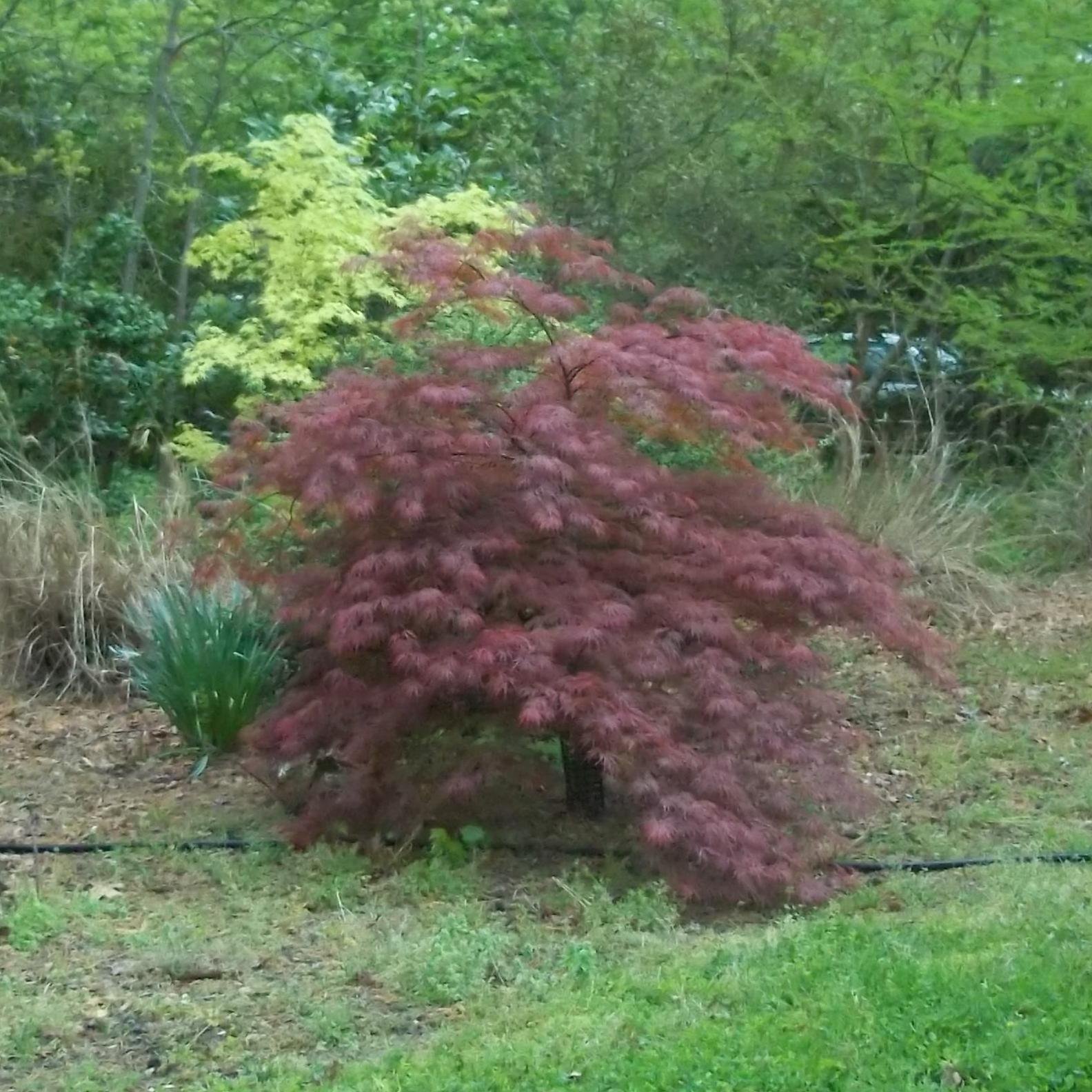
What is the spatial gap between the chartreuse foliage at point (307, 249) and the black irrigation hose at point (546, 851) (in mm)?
3813

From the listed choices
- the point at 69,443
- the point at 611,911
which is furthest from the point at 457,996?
the point at 69,443

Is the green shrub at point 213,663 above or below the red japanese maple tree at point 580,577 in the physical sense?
below

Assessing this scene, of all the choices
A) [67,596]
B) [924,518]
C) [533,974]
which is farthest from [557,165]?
[533,974]

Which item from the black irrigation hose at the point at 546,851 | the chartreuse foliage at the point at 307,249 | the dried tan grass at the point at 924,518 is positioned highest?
the chartreuse foliage at the point at 307,249

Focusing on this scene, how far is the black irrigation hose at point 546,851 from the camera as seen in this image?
7.14 m

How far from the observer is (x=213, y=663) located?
866cm

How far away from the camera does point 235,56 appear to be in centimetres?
1659

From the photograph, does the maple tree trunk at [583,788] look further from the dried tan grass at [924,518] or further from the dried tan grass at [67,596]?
the dried tan grass at [924,518]

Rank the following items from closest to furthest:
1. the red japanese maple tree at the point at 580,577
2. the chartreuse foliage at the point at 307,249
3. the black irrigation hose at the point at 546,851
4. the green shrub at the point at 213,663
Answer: the red japanese maple tree at the point at 580,577 → the black irrigation hose at the point at 546,851 → the green shrub at the point at 213,663 → the chartreuse foliage at the point at 307,249

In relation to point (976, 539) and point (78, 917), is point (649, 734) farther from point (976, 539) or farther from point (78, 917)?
point (976, 539)

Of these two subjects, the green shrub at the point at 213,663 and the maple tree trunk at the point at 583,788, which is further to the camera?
the green shrub at the point at 213,663

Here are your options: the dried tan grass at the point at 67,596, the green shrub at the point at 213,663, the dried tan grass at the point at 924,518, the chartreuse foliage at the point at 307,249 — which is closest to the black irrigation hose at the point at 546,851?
the green shrub at the point at 213,663

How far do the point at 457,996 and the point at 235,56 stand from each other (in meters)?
13.1

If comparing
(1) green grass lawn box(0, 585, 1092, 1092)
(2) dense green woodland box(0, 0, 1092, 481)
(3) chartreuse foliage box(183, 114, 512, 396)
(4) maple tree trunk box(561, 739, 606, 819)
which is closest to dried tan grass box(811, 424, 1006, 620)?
(2) dense green woodland box(0, 0, 1092, 481)
